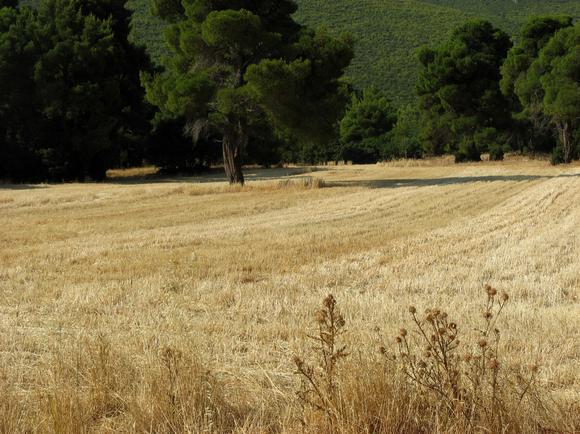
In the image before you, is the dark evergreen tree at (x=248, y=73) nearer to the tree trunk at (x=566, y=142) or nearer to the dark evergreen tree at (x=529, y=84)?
the tree trunk at (x=566, y=142)

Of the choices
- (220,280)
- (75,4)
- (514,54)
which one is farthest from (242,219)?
(514,54)

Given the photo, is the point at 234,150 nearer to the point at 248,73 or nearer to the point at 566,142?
the point at 248,73

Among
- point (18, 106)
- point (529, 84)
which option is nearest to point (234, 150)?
point (18, 106)

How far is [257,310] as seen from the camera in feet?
22.2

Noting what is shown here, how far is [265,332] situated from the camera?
5.80 metres

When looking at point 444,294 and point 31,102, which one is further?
point 31,102

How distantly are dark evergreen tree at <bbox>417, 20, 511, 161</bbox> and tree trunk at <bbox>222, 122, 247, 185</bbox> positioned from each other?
2676cm

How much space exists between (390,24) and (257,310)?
3899 inches

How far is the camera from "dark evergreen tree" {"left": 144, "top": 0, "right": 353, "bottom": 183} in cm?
2538

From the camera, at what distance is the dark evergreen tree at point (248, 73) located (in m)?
25.4

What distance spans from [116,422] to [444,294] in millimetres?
4567

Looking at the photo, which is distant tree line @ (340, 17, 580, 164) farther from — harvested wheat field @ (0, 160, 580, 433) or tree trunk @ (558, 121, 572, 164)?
harvested wheat field @ (0, 160, 580, 433)

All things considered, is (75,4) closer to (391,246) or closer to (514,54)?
(514,54)

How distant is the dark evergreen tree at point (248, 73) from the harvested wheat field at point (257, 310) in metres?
9.22
